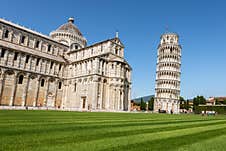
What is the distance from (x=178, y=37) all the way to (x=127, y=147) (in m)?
89.7

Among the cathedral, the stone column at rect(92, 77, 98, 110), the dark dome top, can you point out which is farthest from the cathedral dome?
the stone column at rect(92, 77, 98, 110)

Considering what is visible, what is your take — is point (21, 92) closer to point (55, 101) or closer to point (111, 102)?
point (55, 101)

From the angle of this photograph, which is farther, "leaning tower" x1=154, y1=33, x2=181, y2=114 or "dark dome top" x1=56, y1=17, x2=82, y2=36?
"leaning tower" x1=154, y1=33, x2=181, y2=114

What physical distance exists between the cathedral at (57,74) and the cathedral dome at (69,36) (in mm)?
7217

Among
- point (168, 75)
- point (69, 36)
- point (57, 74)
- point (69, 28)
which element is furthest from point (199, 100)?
point (57, 74)

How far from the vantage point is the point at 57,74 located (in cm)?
5397

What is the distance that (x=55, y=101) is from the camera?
172ft

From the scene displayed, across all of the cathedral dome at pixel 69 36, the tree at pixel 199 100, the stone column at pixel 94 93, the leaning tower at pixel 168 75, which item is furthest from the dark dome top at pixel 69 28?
the tree at pixel 199 100

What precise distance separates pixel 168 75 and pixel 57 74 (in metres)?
48.3

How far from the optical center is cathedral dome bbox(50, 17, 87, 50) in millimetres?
65775

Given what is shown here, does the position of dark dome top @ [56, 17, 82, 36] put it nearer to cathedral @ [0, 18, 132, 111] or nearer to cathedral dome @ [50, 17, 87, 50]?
cathedral dome @ [50, 17, 87, 50]

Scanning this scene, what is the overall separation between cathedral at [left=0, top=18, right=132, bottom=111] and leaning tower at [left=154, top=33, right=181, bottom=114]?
29.6 m

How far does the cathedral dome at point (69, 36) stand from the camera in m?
65.8

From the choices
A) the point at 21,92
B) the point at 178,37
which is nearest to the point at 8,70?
the point at 21,92
